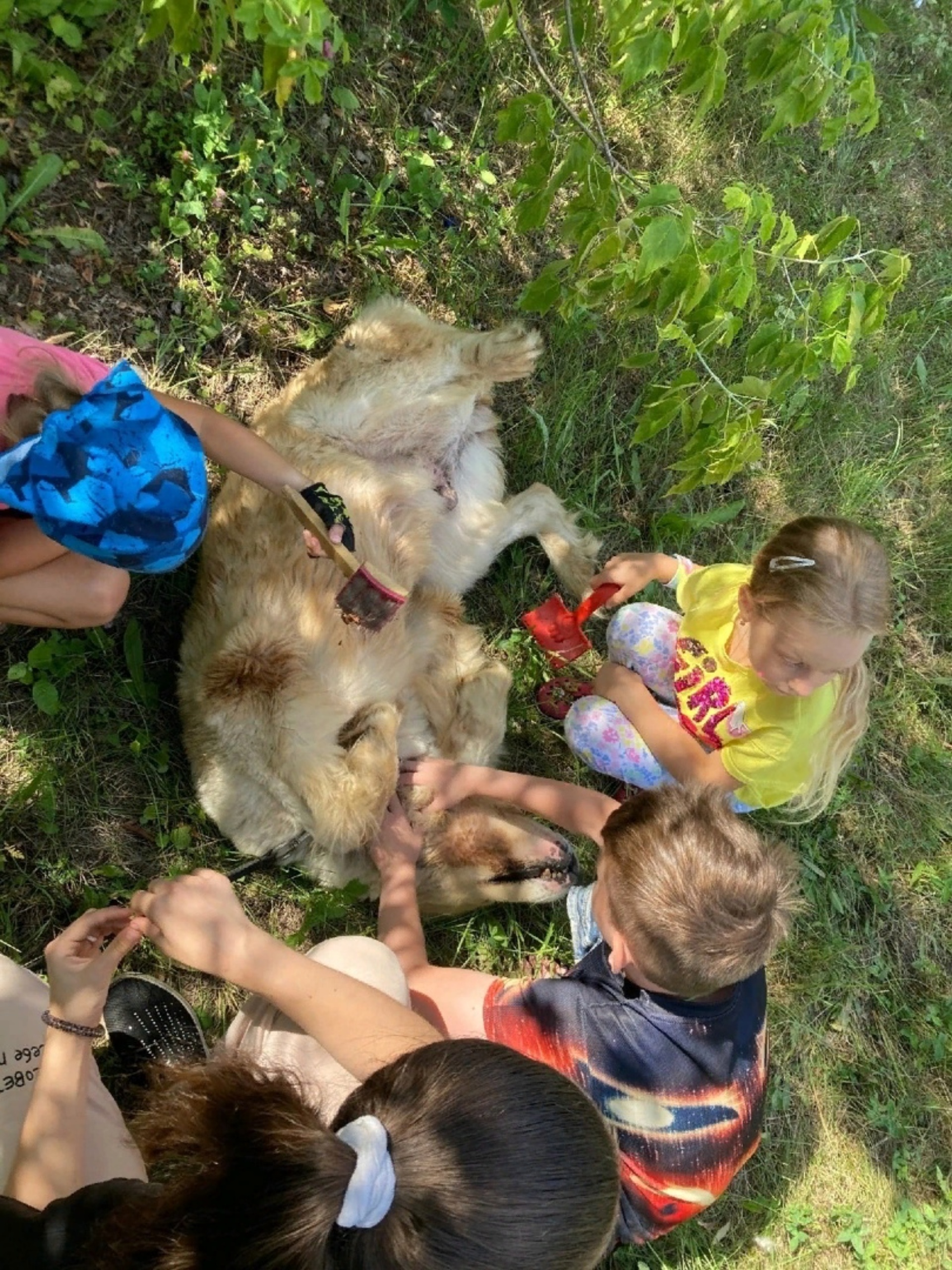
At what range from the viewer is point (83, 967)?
2182 mm

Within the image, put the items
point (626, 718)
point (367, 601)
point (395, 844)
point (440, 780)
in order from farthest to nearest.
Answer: point (626, 718), point (440, 780), point (395, 844), point (367, 601)

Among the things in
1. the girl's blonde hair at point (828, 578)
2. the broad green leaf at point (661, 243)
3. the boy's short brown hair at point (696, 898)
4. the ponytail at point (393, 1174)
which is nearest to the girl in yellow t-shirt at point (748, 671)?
the girl's blonde hair at point (828, 578)

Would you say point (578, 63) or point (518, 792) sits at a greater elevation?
point (578, 63)

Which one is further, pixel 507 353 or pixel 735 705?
pixel 507 353

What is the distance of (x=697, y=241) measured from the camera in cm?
247

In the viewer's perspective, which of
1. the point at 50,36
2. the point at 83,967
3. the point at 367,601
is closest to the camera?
the point at 83,967

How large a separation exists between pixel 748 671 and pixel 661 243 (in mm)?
1761

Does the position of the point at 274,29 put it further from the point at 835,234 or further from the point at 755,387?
the point at 755,387

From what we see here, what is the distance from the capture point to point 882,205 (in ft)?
17.4

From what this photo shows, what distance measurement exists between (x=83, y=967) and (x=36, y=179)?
9.23 feet

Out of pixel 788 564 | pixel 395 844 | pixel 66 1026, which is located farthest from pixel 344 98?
pixel 66 1026

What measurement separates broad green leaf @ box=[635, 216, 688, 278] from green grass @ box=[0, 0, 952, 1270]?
2.19m

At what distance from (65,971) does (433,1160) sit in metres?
1.15

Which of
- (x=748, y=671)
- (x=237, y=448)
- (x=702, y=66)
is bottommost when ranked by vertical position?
(x=748, y=671)
